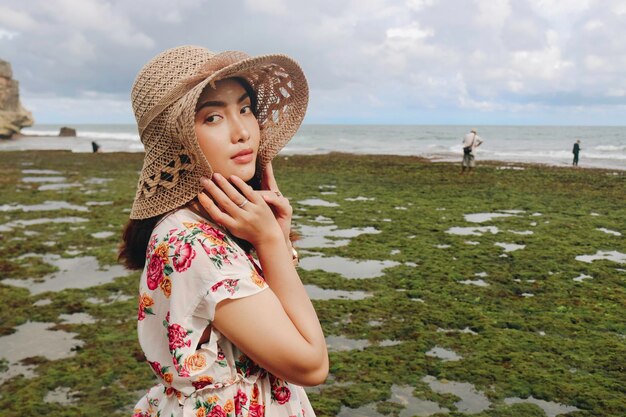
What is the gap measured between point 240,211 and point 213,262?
0.59 feet

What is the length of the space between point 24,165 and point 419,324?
25.9 m

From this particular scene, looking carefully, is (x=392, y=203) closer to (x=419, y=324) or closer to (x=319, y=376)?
(x=419, y=324)

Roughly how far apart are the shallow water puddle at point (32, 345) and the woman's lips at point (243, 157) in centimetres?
408

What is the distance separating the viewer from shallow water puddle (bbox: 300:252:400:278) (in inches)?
311

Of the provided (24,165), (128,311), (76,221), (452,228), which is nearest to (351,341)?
(128,311)

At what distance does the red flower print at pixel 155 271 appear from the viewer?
1551mm

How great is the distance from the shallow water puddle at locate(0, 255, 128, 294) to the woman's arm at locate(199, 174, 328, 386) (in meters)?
6.38

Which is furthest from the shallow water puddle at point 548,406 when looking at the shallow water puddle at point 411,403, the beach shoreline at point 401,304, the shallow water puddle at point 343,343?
the shallow water puddle at point 343,343

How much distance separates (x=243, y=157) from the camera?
1.75 metres

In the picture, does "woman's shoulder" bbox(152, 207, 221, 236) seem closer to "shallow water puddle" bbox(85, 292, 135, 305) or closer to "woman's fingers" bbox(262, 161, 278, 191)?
"woman's fingers" bbox(262, 161, 278, 191)

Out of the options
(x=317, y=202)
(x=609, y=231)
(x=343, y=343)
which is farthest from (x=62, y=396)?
(x=317, y=202)

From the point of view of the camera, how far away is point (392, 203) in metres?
14.5

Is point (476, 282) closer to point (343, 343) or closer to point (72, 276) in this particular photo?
point (343, 343)

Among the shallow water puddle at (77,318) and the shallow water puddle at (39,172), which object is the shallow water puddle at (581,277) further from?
the shallow water puddle at (39,172)
